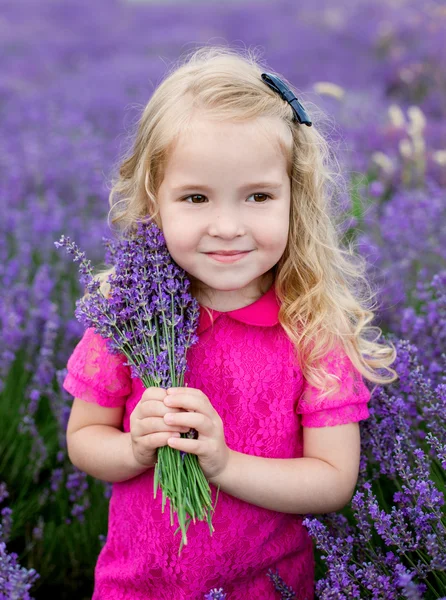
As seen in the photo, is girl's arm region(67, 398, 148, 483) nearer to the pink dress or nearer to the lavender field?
the pink dress

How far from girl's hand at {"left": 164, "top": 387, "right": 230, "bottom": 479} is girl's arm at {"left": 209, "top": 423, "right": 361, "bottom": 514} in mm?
84

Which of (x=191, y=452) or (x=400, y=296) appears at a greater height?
(x=400, y=296)

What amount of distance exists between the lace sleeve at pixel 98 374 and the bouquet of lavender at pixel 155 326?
140 mm

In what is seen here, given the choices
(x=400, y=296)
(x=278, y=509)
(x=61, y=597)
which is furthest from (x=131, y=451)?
(x=400, y=296)

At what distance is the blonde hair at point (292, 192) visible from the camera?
1.63 metres

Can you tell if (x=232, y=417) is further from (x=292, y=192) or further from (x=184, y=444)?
(x=292, y=192)

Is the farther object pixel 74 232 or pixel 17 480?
pixel 74 232

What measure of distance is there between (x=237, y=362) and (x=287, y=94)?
2.13 feet

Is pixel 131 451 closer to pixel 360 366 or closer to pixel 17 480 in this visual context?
pixel 360 366

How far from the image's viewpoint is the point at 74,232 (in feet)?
12.6

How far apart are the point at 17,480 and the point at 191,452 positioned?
114 cm

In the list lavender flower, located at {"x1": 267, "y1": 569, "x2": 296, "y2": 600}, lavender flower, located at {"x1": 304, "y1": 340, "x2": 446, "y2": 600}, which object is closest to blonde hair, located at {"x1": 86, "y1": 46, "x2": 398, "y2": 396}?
lavender flower, located at {"x1": 304, "y1": 340, "x2": 446, "y2": 600}

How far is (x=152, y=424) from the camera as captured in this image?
5.00 feet

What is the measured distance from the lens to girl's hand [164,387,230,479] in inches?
58.9
